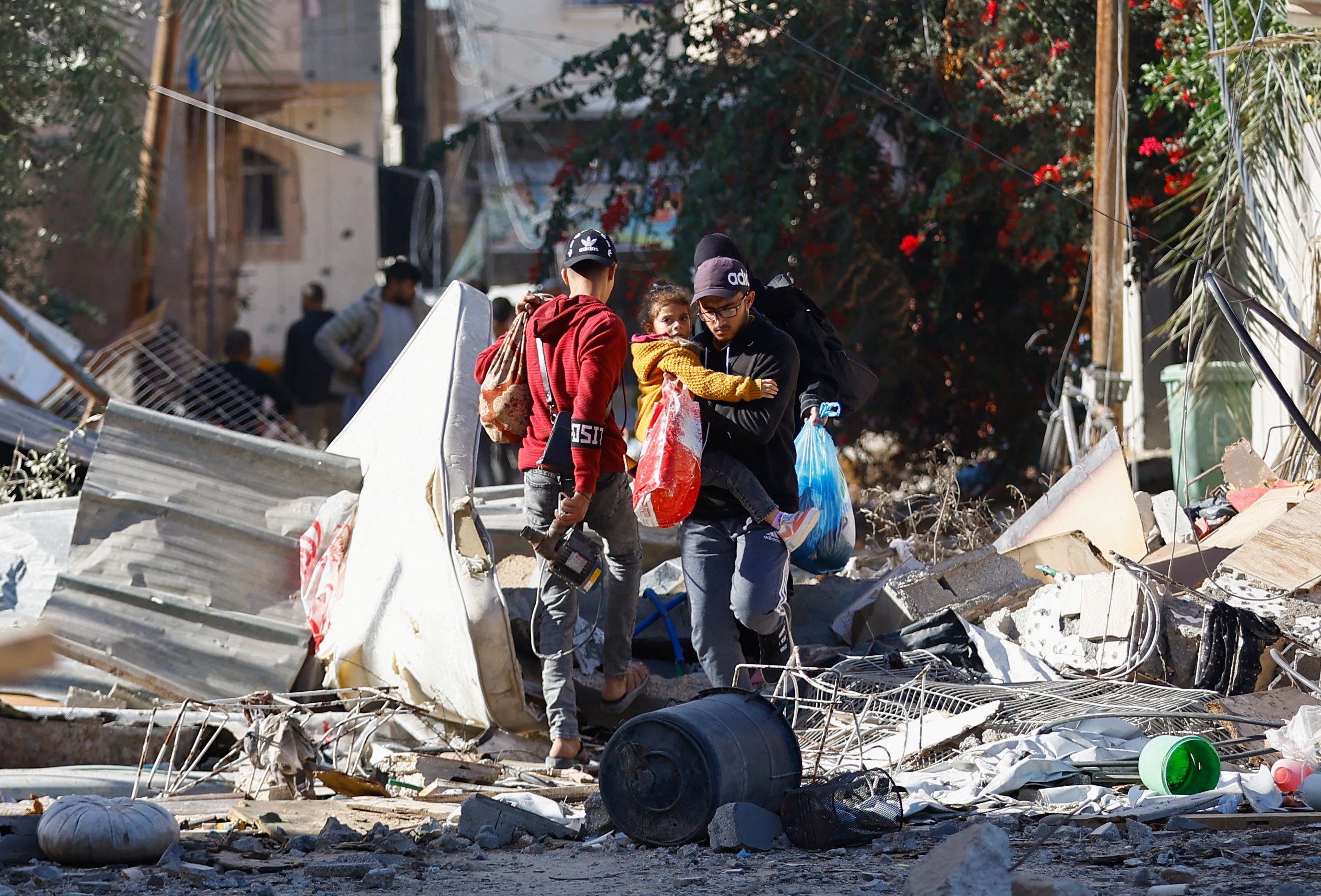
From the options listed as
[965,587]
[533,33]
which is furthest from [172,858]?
[533,33]

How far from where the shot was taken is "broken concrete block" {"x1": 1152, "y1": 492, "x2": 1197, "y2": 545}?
6.64 metres

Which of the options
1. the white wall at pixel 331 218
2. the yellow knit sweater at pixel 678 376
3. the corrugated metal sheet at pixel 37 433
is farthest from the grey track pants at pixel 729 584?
the white wall at pixel 331 218

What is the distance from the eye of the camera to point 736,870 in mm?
3453

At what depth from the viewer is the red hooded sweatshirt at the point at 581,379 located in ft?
15.6

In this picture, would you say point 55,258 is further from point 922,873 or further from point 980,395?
point 922,873

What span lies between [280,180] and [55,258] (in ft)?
18.4

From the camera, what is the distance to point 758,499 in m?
4.73

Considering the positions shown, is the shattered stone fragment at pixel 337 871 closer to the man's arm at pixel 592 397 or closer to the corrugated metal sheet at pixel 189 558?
the man's arm at pixel 592 397

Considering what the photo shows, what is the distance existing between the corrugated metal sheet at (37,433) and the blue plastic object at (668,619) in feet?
Answer: 10.6

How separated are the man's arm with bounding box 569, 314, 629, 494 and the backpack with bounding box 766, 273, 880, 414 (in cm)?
Result: 78

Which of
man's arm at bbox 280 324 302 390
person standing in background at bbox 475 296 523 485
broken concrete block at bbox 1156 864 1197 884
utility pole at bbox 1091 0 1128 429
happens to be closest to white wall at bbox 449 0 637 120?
man's arm at bbox 280 324 302 390

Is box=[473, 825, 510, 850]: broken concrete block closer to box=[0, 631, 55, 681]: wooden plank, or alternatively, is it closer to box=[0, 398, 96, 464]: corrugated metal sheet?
box=[0, 631, 55, 681]: wooden plank

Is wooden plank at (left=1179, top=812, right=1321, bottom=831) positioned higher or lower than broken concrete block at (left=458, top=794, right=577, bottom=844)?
higher

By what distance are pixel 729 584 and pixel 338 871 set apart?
1760mm
